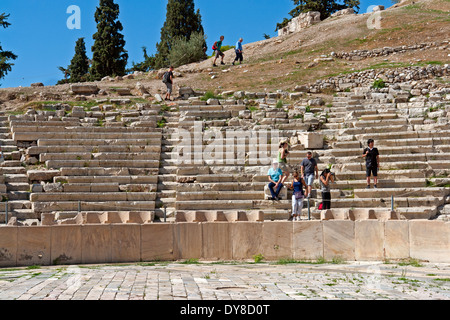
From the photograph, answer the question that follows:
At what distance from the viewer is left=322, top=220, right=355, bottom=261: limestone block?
12.6m

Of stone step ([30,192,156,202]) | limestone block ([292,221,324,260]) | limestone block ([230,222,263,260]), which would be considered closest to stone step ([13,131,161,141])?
stone step ([30,192,156,202])

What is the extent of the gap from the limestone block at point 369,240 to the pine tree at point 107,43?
105ft

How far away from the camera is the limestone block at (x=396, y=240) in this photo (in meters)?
12.4

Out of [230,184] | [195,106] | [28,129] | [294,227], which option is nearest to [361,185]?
[230,184]

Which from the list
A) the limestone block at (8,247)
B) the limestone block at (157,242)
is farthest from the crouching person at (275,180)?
the limestone block at (8,247)

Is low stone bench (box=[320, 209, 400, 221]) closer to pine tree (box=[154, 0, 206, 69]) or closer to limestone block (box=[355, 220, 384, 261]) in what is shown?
limestone block (box=[355, 220, 384, 261])

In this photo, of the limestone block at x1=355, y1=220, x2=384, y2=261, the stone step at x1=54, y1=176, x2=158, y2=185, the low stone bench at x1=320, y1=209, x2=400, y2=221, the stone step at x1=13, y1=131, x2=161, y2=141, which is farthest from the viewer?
the stone step at x1=13, y1=131, x2=161, y2=141

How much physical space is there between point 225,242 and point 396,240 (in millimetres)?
3308

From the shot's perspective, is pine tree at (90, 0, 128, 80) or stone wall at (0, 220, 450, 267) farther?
pine tree at (90, 0, 128, 80)

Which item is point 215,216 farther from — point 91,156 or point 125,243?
point 91,156

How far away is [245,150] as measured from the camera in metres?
19.5

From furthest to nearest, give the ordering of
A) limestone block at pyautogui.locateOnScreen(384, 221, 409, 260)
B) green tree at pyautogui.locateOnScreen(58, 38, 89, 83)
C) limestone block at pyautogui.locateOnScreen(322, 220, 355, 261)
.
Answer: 1. green tree at pyautogui.locateOnScreen(58, 38, 89, 83)
2. limestone block at pyautogui.locateOnScreen(322, 220, 355, 261)
3. limestone block at pyautogui.locateOnScreen(384, 221, 409, 260)

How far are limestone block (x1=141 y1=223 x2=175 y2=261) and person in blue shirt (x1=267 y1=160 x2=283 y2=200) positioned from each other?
4388 mm

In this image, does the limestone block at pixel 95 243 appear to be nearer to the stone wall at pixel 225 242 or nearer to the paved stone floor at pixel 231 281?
the stone wall at pixel 225 242
